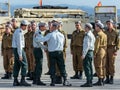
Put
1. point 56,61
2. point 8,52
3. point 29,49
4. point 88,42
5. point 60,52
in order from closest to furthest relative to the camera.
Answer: point 88,42 < point 60,52 < point 56,61 < point 8,52 < point 29,49

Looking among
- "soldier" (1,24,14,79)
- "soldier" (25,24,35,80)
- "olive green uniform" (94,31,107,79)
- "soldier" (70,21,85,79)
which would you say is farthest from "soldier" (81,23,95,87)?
"soldier" (1,24,14,79)

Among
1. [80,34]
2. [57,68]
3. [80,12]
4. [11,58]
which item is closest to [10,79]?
[11,58]

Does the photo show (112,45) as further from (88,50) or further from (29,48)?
(29,48)

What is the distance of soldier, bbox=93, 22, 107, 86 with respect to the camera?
13281 mm

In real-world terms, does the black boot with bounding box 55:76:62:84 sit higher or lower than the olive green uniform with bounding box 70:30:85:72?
lower

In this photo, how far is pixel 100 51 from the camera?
529 inches

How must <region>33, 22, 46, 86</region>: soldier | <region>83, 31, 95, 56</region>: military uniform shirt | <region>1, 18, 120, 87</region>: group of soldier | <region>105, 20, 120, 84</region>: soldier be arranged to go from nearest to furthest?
<region>83, 31, 95, 56</region>: military uniform shirt → <region>1, 18, 120, 87</region>: group of soldier → <region>33, 22, 46, 86</region>: soldier → <region>105, 20, 120, 84</region>: soldier

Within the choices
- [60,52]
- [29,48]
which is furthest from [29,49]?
[60,52]

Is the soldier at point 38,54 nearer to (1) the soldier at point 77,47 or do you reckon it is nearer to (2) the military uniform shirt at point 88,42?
(2) the military uniform shirt at point 88,42

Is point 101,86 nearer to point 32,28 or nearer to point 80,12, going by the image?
point 32,28

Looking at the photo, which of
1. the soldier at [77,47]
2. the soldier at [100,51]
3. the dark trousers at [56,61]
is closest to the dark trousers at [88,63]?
the soldier at [100,51]

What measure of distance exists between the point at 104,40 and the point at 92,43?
50cm

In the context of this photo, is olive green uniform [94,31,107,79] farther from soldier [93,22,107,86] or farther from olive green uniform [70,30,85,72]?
olive green uniform [70,30,85,72]

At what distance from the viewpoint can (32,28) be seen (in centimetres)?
1519
